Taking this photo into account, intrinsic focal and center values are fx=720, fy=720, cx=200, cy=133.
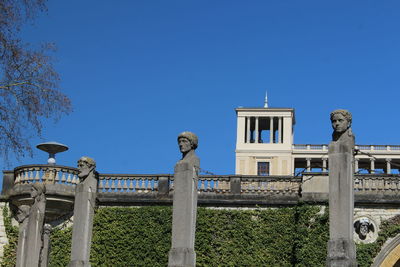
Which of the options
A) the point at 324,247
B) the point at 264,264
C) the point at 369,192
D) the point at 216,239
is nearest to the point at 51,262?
the point at 216,239

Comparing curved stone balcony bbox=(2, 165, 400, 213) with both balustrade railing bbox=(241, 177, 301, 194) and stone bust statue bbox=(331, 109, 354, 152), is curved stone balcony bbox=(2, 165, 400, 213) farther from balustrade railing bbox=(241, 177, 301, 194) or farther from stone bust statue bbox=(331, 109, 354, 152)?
stone bust statue bbox=(331, 109, 354, 152)

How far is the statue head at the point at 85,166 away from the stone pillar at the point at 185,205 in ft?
10.00

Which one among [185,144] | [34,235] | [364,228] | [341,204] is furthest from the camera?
[364,228]

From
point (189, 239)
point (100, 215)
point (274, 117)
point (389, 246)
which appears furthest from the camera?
point (274, 117)

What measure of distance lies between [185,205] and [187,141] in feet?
4.99

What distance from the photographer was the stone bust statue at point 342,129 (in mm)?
16406

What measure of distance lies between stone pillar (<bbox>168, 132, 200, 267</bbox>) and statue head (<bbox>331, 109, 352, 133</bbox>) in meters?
3.31

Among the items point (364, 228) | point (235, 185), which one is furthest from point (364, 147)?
point (364, 228)

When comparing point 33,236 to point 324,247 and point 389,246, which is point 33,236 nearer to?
point 324,247

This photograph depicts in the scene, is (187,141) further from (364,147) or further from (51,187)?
(364,147)

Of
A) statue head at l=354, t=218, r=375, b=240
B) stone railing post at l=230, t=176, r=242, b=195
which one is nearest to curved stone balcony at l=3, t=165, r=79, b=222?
stone railing post at l=230, t=176, r=242, b=195

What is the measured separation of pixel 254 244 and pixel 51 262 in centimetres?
774

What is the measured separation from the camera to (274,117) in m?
75.8

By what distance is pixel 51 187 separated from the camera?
26828 millimetres
